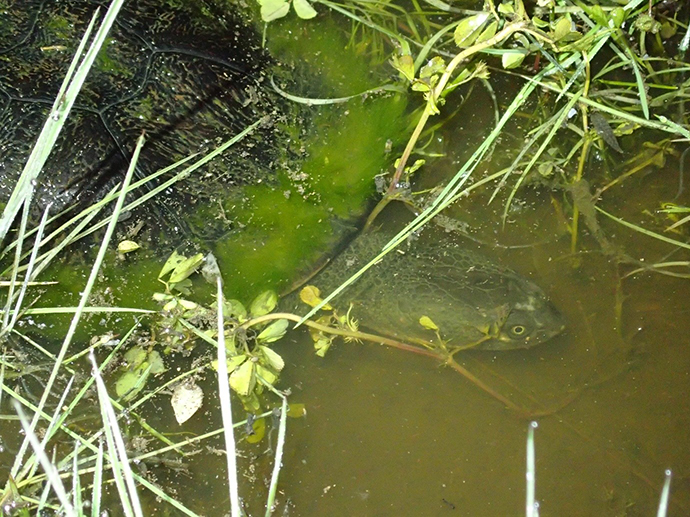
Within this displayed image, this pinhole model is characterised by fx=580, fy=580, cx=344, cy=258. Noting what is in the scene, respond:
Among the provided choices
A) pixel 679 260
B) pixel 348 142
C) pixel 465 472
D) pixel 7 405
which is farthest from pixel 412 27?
pixel 7 405

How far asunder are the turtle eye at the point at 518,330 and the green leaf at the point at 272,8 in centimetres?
161

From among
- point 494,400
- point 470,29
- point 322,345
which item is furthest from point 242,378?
point 470,29

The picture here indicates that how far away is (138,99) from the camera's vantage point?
204 centimetres

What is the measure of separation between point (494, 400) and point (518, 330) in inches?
12.8

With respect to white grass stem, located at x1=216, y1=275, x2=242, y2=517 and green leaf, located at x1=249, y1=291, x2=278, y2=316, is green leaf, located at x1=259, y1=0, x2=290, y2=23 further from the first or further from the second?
white grass stem, located at x1=216, y1=275, x2=242, y2=517

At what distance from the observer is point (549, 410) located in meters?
2.53

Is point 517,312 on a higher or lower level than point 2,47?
lower

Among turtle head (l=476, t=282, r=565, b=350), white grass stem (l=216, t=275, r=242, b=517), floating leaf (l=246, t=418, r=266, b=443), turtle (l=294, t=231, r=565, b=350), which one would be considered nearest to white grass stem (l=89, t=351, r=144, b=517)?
Result: white grass stem (l=216, t=275, r=242, b=517)

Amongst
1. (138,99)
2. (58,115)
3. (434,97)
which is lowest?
(434,97)

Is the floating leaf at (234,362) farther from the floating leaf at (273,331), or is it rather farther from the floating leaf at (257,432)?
the floating leaf at (257,432)

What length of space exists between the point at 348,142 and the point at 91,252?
1155 millimetres

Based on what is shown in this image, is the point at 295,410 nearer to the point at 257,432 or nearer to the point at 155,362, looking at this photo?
the point at 257,432

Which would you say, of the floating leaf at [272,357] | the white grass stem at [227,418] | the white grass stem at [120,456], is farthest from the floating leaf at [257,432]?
the white grass stem at [227,418]

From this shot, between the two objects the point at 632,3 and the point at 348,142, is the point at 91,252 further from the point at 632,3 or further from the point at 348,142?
the point at 632,3
